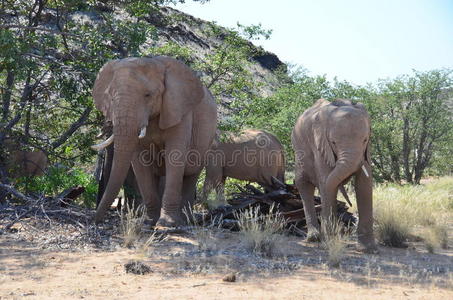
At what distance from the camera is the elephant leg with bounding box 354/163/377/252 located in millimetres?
8094

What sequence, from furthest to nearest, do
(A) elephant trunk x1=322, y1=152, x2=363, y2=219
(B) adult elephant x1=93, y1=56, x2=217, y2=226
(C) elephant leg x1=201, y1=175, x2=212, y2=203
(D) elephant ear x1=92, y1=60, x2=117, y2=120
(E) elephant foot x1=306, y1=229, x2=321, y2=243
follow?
(C) elephant leg x1=201, y1=175, x2=212, y2=203
(E) elephant foot x1=306, y1=229, x2=321, y2=243
(D) elephant ear x1=92, y1=60, x2=117, y2=120
(B) adult elephant x1=93, y1=56, x2=217, y2=226
(A) elephant trunk x1=322, y1=152, x2=363, y2=219

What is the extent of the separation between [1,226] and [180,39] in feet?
85.8

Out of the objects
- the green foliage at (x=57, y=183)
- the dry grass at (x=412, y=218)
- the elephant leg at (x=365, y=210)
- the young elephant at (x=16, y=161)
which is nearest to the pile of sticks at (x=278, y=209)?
the dry grass at (x=412, y=218)

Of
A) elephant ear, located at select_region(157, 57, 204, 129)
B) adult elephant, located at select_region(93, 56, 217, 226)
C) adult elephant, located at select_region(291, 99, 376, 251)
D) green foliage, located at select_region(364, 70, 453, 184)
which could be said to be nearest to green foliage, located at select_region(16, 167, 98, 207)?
adult elephant, located at select_region(93, 56, 217, 226)

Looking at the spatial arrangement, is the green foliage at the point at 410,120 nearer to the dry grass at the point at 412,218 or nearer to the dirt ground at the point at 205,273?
the dry grass at the point at 412,218

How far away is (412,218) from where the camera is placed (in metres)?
10.9

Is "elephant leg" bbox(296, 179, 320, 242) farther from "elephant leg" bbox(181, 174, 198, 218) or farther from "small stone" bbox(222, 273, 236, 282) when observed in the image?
"small stone" bbox(222, 273, 236, 282)

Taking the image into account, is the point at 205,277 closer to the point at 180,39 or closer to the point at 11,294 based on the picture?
the point at 11,294

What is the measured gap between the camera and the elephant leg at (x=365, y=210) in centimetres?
809

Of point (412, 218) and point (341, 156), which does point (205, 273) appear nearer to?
point (341, 156)

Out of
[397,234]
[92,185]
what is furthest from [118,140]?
[92,185]

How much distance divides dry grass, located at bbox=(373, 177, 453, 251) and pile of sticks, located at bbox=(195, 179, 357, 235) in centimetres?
62

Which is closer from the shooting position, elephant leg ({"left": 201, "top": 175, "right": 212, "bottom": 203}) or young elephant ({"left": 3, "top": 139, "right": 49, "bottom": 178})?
young elephant ({"left": 3, "top": 139, "right": 49, "bottom": 178})

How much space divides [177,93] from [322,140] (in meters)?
2.40
